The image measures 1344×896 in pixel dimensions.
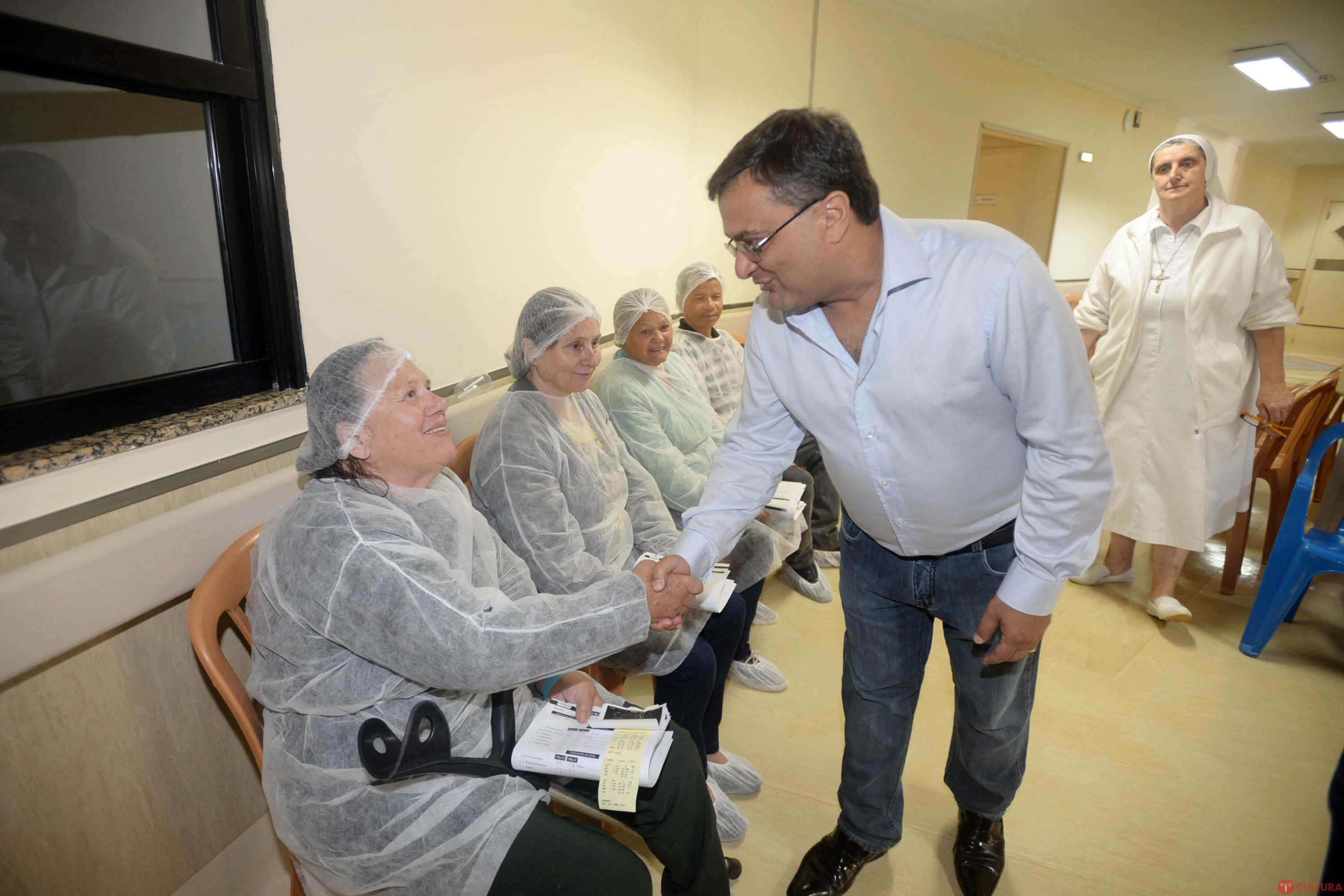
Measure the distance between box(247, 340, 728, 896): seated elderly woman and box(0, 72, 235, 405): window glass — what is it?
1.91 ft

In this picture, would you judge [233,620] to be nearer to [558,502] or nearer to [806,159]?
[558,502]

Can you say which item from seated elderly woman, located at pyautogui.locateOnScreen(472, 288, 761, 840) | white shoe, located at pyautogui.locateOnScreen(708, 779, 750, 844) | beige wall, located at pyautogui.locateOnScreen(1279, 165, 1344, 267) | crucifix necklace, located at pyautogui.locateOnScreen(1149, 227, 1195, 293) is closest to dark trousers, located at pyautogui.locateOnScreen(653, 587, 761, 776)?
seated elderly woman, located at pyautogui.locateOnScreen(472, 288, 761, 840)

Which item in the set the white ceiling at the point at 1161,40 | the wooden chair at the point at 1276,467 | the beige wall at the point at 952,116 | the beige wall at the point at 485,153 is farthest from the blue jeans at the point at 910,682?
the white ceiling at the point at 1161,40

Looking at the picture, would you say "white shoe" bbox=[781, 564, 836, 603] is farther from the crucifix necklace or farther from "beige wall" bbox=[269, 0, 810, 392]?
the crucifix necklace

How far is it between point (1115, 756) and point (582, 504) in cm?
177

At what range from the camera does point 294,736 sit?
1.14 metres

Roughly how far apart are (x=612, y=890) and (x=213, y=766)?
3.19 feet

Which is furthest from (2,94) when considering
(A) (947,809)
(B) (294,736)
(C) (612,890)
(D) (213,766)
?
(A) (947,809)

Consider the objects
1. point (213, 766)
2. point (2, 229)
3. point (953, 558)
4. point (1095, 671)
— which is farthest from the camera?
point (1095, 671)

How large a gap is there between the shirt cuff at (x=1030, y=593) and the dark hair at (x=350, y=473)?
112 cm

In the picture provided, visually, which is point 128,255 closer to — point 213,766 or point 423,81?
point 423,81

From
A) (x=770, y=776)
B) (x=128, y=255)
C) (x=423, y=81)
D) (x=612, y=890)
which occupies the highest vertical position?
(x=423, y=81)

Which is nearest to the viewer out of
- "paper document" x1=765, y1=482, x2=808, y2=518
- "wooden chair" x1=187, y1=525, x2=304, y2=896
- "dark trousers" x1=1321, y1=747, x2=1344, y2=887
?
"dark trousers" x1=1321, y1=747, x2=1344, y2=887

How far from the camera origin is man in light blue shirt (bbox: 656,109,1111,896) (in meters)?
1.14
